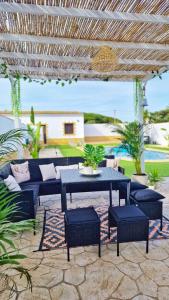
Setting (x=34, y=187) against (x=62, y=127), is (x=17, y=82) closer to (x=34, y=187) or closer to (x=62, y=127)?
(x=34, y=187)

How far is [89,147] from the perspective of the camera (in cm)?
400

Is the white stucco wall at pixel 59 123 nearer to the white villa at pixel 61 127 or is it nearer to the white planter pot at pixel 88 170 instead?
the white villa at pixel 61 127

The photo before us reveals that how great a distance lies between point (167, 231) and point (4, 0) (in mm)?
4148

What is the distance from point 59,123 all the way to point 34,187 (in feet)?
54.0

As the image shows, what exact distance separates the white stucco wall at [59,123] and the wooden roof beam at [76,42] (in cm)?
1611

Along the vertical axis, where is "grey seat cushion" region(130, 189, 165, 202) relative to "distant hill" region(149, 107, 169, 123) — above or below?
below

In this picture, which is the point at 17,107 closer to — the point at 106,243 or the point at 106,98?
the point at 106,243

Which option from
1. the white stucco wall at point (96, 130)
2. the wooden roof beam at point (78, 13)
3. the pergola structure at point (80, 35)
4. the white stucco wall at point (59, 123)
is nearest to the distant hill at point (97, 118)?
the white stucco wall at point (96, 130)

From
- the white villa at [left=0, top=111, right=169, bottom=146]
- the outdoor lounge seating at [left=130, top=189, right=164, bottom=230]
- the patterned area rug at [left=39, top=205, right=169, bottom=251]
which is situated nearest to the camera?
the patterned area rug at [left=39, top=205, right=169, bottom=251]

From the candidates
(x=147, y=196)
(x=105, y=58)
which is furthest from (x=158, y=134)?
(x=147, y=196)

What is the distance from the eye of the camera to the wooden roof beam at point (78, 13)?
2.91 metres

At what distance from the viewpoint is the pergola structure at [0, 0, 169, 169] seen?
9.89ft

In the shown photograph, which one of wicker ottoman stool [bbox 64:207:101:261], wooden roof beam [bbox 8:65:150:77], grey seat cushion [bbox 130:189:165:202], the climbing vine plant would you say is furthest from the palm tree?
wicker ottoman stool [bbox 64:207:101:261]

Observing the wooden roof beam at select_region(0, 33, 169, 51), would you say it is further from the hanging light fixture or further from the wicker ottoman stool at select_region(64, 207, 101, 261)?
the wicker ottoman stool at select_region(64, 207, 101, 261)
